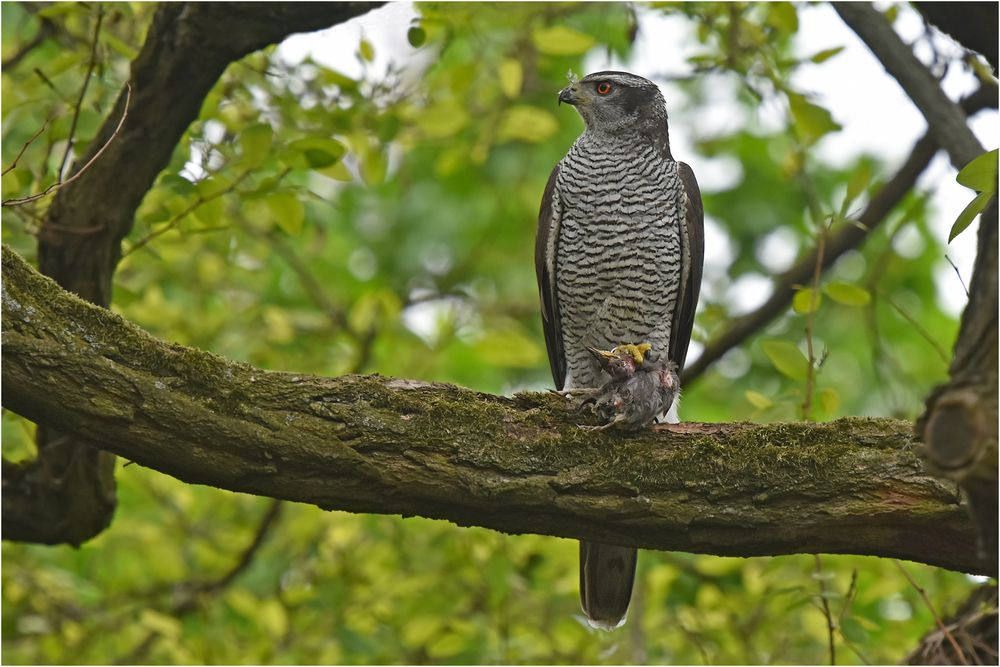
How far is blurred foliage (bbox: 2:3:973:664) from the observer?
4.50 m

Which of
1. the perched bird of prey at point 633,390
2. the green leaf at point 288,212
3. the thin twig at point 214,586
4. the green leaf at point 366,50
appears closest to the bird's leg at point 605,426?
the perched bird of prey at point 633,390

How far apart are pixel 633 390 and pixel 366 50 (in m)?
2.22

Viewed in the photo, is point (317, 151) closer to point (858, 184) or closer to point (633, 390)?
point (633, 390)

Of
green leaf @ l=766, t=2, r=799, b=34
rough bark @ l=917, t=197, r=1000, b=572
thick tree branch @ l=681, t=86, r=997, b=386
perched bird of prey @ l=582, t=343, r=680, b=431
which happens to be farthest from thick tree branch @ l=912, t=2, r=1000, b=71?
thick tree branch @ l=681, t=86, r=997, b=386

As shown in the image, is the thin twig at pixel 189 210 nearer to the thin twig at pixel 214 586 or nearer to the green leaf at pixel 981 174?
the thin twig at pixel 214 586

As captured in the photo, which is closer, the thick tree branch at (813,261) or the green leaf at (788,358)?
the green leaf at (788,358)

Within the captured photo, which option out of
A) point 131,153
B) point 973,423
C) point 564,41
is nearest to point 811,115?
point 564,41

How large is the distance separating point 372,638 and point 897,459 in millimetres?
3570

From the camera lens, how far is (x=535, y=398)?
3.55 metres

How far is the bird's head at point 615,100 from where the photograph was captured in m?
5.68

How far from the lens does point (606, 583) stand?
15.4 feet

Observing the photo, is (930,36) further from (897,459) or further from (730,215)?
(730,215)

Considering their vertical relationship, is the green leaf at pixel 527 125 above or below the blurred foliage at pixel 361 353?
above

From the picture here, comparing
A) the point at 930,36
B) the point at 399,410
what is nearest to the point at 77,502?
the point at 399,410
